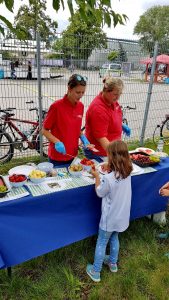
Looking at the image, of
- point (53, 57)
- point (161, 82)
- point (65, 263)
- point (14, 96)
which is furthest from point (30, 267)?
point (161, 82)

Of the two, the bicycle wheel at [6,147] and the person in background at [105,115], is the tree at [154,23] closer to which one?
the bicycle wheel at [6,147]

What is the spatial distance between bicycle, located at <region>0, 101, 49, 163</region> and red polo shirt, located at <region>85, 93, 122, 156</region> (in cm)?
229

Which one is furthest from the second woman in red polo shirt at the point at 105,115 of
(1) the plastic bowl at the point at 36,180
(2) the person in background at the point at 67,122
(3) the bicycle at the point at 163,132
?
(3) the bicycle at the point at 163,132

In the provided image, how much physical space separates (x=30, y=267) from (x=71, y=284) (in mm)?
477

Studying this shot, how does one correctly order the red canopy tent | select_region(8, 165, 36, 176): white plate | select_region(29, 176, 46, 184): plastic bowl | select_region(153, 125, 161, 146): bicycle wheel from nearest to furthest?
select_region(29, 176, 46, 184): plastic bowl < select_region(8, 165, 36, 176): white plate < the red canopy tent < select_region(153, 125, 161, 146): bicycle wheel

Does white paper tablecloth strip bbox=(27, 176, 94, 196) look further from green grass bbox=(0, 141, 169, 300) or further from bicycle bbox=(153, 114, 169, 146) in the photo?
bicycle bbox=(153, 114, 169, 146)

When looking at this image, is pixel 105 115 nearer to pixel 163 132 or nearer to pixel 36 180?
pixel 36 180

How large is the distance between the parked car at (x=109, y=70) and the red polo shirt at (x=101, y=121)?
1581 millimetres

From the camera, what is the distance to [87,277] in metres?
2.66

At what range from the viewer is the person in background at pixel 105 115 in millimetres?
2779

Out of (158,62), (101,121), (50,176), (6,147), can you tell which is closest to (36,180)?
(50,176)

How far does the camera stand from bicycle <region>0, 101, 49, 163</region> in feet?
16.3

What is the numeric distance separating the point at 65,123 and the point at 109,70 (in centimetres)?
204

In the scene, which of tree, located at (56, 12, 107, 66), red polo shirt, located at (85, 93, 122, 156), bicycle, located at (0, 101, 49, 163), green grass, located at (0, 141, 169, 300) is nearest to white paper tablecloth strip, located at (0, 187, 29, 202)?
green grass, located at (0, 141, 169, 300)
